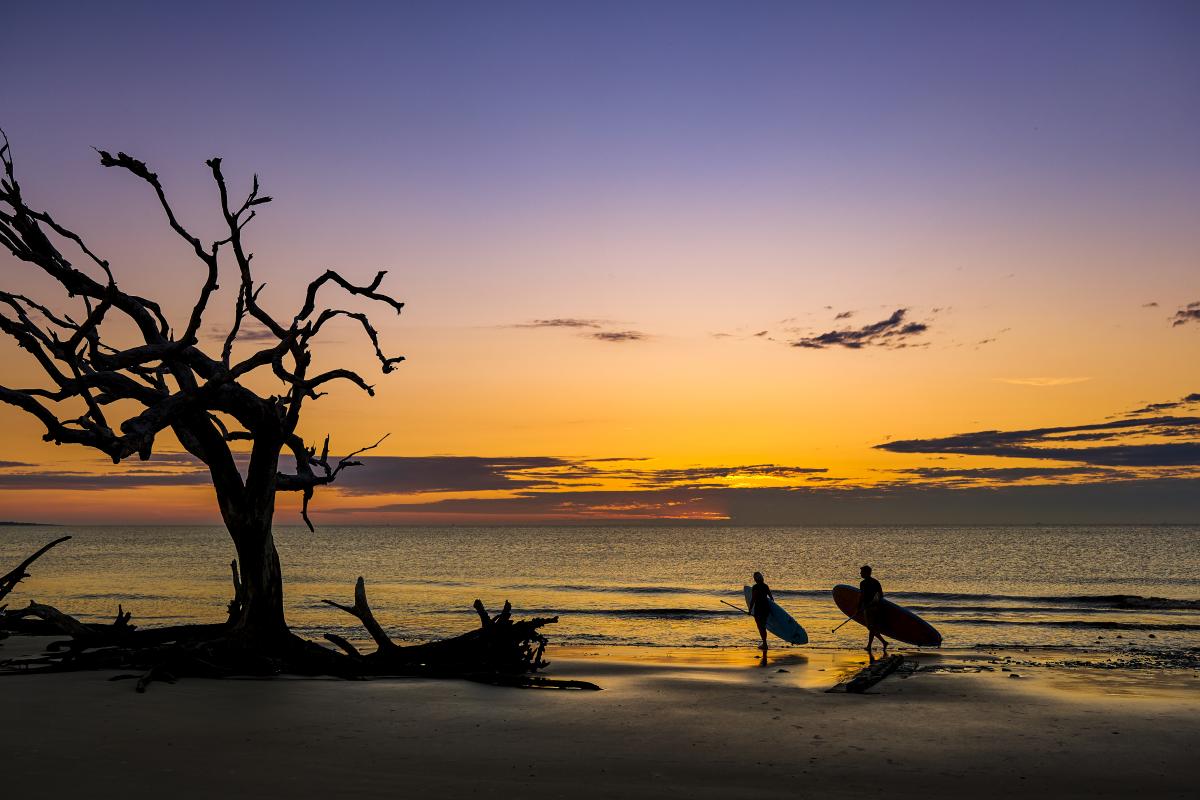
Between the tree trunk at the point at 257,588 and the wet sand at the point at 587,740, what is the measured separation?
3.11ft

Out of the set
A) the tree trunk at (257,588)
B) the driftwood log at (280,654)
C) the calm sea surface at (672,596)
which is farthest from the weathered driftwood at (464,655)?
the calm sea surface at (672,596)

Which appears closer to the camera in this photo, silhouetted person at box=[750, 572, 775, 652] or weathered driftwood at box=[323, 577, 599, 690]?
weathered driftwood at box=[323, 577, 599, 690]

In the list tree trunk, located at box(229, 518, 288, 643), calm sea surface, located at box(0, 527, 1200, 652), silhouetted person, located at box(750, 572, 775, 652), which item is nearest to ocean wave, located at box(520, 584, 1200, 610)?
calm sea surface, located at box(0, 527, 1200, 652)

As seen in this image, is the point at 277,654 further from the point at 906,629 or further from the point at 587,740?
the point at 906,629

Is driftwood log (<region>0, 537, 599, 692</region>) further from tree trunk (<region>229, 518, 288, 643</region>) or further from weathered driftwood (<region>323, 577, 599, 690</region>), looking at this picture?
tree trunk (<region>229, 518, 288, 643</region>)

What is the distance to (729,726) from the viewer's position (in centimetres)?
1213

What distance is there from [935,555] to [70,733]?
101857mm

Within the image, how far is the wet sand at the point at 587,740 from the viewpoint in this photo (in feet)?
28.7

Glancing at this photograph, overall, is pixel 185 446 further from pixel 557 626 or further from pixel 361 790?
pixel 557 626

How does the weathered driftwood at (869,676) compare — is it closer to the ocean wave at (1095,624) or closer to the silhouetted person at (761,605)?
the silhouetted person at (761,605)

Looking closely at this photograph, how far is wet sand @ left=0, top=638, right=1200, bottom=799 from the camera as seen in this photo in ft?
28.7

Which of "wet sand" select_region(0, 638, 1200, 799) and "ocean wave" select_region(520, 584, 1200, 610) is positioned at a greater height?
"wet sand" select_region(0, 638, 1200, 799)

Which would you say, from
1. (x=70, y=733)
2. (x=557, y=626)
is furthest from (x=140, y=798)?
(x=557, y=626)

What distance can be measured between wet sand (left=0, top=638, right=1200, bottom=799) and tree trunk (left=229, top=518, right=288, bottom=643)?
0.95 m
